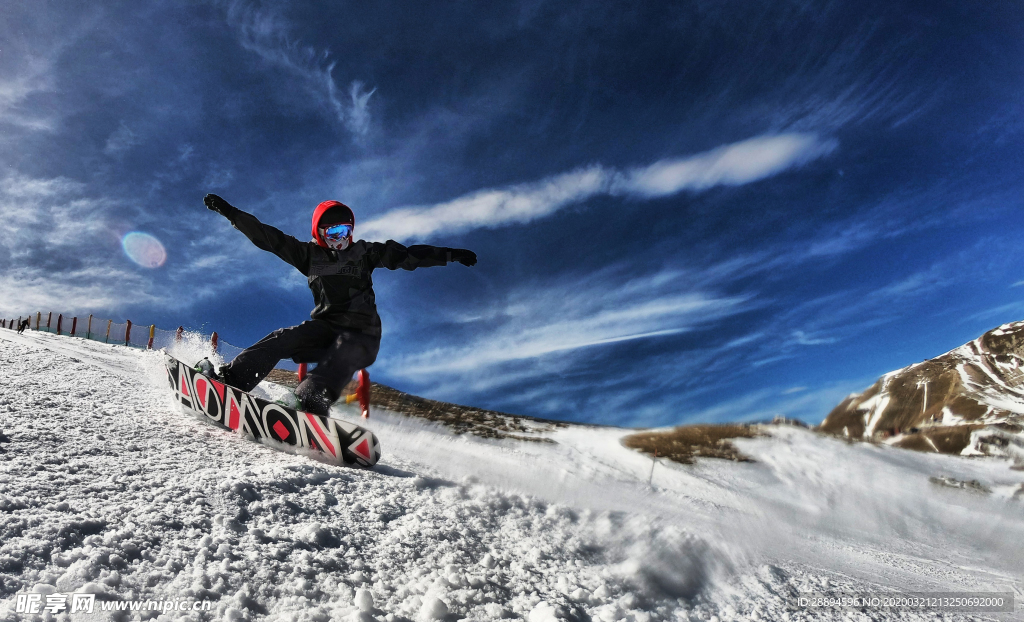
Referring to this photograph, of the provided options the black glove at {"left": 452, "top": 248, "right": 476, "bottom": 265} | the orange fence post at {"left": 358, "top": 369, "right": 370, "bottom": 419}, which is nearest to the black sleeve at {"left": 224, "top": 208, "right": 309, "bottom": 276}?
the orange fence post at {"left": 358, "top": 369, "right": 370, "bottom": 419}

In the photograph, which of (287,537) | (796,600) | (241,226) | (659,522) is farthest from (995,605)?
(241,226)

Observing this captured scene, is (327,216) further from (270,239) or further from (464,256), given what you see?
(464,256)

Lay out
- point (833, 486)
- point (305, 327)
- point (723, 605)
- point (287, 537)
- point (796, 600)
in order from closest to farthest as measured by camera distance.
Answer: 1. point (287, 537)
2. point (723, 605)
3. point (796, 600)
4. point (305, 327)
5. point (833, 486)

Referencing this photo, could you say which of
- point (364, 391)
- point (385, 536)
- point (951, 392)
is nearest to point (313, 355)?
point (364, 391)

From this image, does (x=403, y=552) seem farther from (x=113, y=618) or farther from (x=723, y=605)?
(x=723, y=605)

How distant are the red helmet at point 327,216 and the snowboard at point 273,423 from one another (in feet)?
5.94

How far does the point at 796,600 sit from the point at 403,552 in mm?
2172

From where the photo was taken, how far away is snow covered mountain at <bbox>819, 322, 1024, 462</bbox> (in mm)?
153375

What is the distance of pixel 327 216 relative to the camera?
5.34 meters

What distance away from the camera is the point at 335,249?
538 cm

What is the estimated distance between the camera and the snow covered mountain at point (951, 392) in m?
153

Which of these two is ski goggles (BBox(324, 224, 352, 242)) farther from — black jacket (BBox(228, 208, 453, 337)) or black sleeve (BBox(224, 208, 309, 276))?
black sleeve (BBox(224, 208, 309, 276))

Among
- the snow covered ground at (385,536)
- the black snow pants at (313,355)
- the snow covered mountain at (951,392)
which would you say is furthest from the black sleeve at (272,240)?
the snow covered mountain at (951,392)

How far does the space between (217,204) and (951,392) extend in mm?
221574
